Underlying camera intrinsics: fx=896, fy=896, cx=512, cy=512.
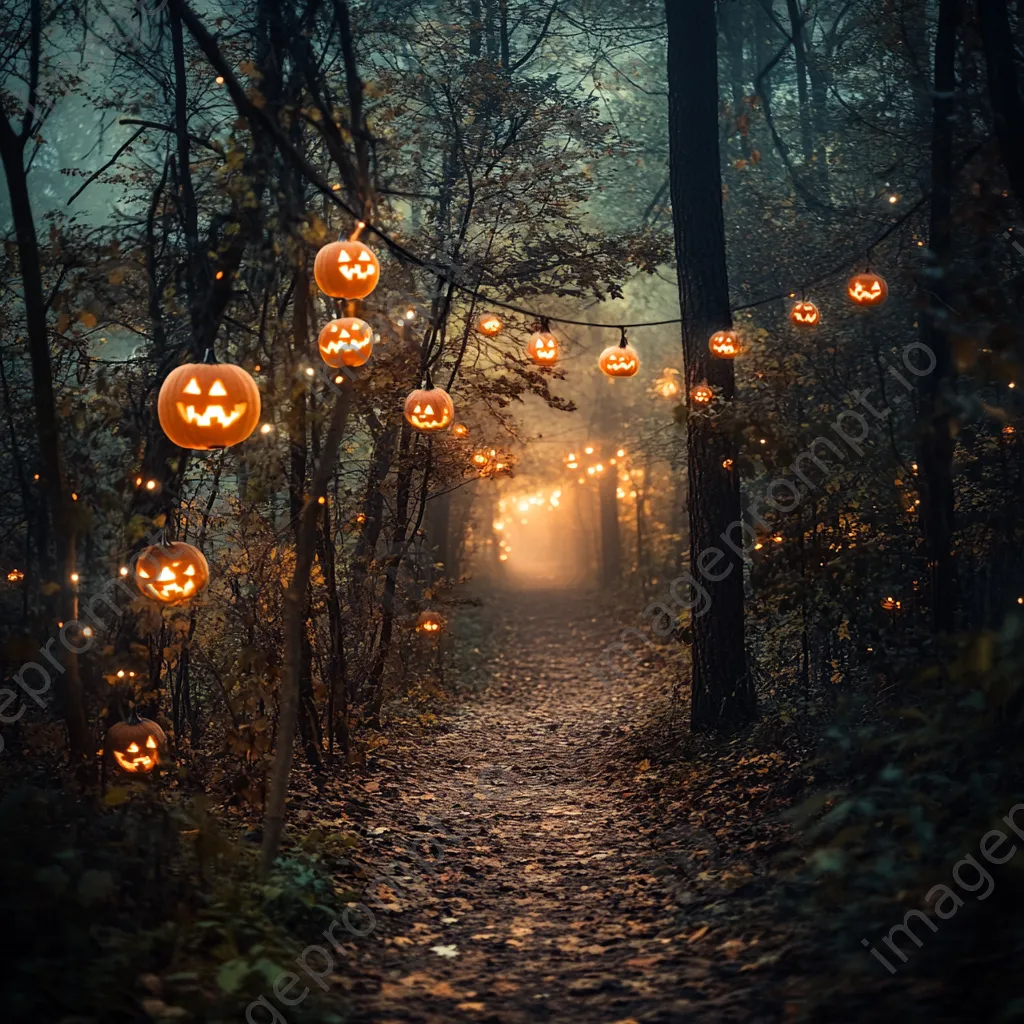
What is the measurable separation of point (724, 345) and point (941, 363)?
305 cm

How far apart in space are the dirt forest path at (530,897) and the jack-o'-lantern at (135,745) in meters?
1.83

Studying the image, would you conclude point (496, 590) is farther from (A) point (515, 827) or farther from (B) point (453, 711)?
(A) point (515, 827)

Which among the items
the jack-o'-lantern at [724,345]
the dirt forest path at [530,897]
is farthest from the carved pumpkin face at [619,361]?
the dirt forest path at [530,897]

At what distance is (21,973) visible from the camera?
12.3ft

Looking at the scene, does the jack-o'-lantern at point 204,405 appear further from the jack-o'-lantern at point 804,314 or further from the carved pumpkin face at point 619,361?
the jack-o'-lantern at point 804,314

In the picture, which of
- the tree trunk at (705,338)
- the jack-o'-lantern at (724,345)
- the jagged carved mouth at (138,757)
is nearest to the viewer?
the jagged carved mouth at (138,757)

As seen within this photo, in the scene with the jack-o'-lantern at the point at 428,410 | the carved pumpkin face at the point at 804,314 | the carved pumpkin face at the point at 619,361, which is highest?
the carved pumpkin face at the point at 804,314

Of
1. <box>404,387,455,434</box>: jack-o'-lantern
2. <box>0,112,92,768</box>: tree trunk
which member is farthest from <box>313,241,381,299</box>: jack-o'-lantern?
<box>404,387,455,434</box>: jack-o'-lantern

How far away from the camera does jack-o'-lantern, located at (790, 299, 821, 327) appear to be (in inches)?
410

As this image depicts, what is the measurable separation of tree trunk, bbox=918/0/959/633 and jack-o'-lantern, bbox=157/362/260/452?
4.58m

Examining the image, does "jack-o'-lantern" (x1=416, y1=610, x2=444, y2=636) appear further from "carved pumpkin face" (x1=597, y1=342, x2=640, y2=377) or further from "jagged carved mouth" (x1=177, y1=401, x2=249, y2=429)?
"jagged carved mouth" (x1=177, y1=401, x2=249, y2=429)

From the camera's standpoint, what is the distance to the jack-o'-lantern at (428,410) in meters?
9.03

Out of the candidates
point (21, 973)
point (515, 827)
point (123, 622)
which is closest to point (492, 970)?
point (21, 973)

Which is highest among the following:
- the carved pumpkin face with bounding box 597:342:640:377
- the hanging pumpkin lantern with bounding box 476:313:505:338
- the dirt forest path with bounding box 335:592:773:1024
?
the hanging pumpkin lantern with bounding box 476:313:505:338
